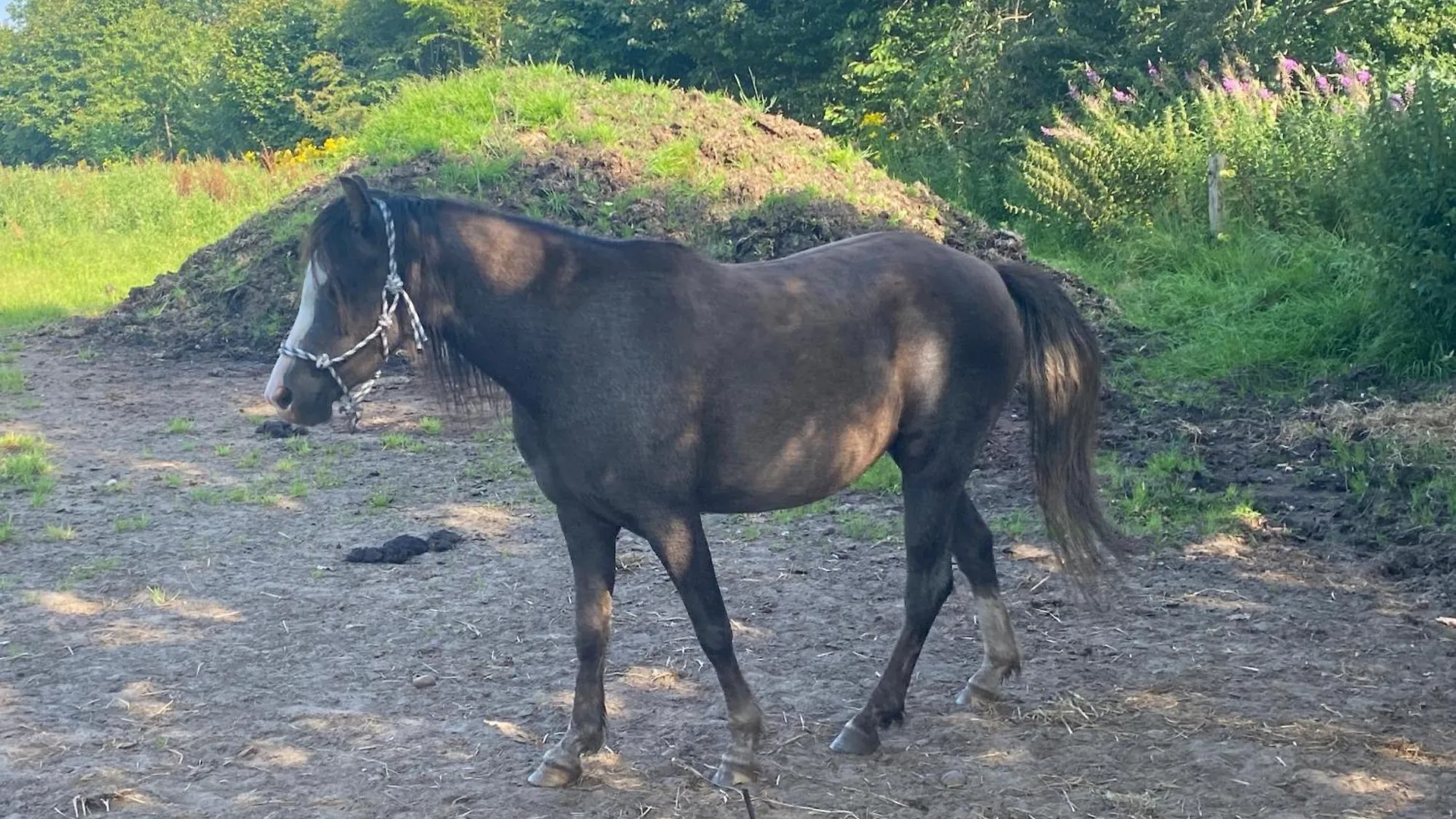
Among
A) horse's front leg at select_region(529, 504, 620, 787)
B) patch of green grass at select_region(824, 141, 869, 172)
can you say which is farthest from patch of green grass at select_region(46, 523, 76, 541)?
patch of green grass at select_region(824, 141, 869, 172)

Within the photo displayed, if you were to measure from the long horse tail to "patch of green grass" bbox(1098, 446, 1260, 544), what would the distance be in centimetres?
163

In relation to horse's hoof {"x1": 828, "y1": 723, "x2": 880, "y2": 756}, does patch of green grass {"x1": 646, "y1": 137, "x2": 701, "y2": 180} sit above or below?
above

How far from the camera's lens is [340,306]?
3535mm

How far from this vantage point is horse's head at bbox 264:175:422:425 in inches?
138

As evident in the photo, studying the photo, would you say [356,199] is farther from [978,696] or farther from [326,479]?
[326,479]

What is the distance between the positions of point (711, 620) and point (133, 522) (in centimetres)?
438

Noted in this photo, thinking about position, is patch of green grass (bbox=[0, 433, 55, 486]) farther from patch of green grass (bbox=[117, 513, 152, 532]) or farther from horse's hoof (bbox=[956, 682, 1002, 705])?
horse's hoof (bbox=[956, 682, 1002, 705])

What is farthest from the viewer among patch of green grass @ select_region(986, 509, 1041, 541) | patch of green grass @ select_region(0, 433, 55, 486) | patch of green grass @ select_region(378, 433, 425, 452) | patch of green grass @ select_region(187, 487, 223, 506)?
patch of green grass @ select_region(378, 433, 425, 452)

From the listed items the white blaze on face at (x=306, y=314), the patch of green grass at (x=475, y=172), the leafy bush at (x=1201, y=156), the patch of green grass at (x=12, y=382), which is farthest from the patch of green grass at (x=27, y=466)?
the leafy bush at (x=1201, y=156)

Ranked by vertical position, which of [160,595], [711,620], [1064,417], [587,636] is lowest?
[160,595]

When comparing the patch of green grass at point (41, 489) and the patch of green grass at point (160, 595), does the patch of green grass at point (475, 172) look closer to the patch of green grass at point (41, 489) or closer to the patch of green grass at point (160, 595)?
the patch of green grass at point (41, 489)

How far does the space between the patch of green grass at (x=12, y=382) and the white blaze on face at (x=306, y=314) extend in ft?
25.6

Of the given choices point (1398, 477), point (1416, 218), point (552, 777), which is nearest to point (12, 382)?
point (552, 777)

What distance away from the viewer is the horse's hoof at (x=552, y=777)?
12.7ft
